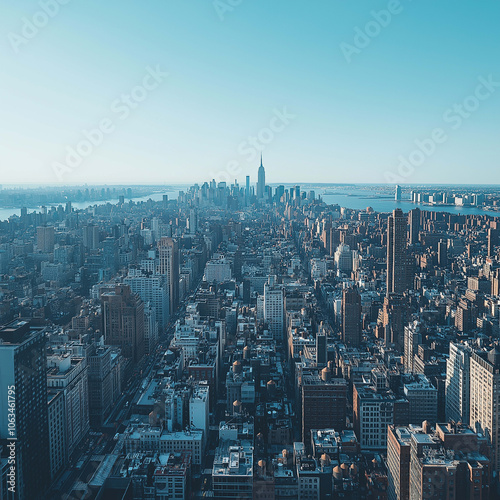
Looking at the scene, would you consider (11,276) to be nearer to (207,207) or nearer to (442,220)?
(442,220)

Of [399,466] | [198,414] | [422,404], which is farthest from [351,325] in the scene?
[399,466]

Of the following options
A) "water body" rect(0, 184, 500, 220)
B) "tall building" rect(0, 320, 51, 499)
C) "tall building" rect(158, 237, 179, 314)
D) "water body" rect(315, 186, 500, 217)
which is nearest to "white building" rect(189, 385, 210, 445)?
"tall building" rect(0, 320, 51, 499)

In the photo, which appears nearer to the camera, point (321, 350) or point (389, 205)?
point (321, 350)

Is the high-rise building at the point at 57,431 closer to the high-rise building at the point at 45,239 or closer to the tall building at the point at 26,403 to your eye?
the tall building at the point at 26,403

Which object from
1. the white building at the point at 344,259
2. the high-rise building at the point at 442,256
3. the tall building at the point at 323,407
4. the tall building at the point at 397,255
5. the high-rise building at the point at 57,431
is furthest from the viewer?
the white building at the point at 344,259

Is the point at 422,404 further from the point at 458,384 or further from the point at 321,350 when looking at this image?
the point at 321,350

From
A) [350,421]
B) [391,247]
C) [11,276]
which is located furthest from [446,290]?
[11,276]

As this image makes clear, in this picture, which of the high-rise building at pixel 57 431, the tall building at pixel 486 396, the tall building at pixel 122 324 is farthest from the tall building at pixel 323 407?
the tall building at pixel 122 324

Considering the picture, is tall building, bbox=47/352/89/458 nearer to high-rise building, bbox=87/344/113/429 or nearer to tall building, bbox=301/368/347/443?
high-rise building, bbox=87/344/113/429
